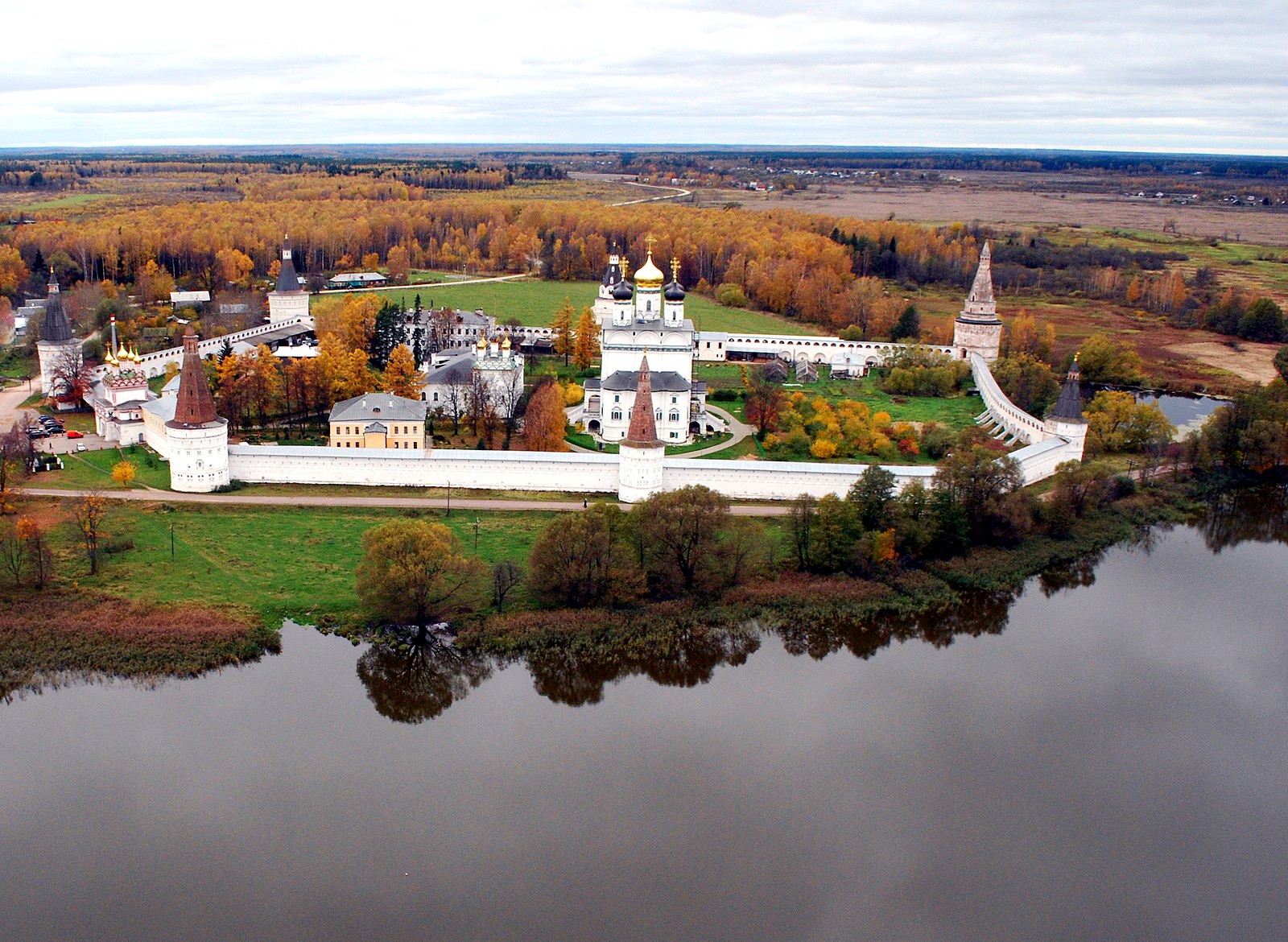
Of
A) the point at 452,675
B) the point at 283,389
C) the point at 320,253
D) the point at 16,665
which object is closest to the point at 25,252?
the point at 320,253

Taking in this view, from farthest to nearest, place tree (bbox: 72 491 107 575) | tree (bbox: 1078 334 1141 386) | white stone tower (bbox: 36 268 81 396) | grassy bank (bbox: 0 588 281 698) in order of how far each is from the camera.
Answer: tree (bbox: 1078 334 1141 386)
white stone tower (bbox: 36 268 81 396)
tree (bbox: 72 491 107 575)
grassy bank (bbox: 0 588 281 698)

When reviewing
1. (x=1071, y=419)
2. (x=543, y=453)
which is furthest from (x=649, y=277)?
(x=1071, y=419)

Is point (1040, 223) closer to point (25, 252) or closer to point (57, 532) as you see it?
point (25, 252)

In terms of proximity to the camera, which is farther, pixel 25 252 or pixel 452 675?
pixel 25 252

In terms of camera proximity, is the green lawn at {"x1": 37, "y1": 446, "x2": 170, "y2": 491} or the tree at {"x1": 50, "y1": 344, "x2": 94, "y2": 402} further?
the tree at {"x1": 50, "y1": 344, "x2": 94, "y2": 402}

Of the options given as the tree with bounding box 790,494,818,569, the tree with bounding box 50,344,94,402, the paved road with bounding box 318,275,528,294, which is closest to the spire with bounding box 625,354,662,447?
the tree with bounding box 790,494,818,569

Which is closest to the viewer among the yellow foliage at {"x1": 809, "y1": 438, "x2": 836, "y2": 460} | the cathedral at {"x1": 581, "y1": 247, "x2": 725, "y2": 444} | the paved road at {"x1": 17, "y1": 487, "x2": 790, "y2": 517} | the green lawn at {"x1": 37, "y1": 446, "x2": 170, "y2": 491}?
the paved road at {"x1": 17, "y1": 487, "x2": 790, "y2": 517}

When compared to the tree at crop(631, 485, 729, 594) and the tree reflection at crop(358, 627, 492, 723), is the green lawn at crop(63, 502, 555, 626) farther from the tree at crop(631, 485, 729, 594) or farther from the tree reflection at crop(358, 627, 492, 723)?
the tree at crop(631, 485, 729, 594)
